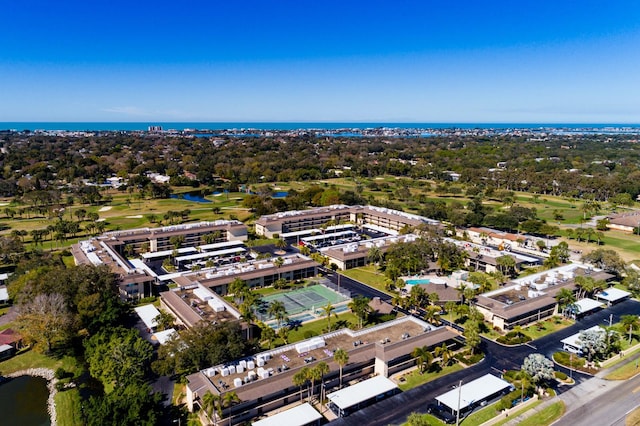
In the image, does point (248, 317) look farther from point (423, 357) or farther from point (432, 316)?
point (432, 316)

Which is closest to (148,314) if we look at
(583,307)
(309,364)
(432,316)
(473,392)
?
(309,364)

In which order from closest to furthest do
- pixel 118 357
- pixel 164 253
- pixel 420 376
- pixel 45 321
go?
pixel 118 357, pixel 420 376, pixel 45 321, pixel 164 253

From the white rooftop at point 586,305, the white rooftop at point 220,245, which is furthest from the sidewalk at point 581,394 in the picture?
the white rooftop at point 220,245

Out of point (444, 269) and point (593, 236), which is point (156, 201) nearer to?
point (444, 269)

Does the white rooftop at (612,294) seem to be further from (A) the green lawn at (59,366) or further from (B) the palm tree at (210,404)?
(A) the green lawn at (59,366)

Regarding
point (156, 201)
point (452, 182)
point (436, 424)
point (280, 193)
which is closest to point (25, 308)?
point (436, 424)

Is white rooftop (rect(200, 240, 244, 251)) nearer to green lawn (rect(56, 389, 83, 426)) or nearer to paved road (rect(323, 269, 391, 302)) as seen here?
paved road (rect(323, 269, 391, 302))
